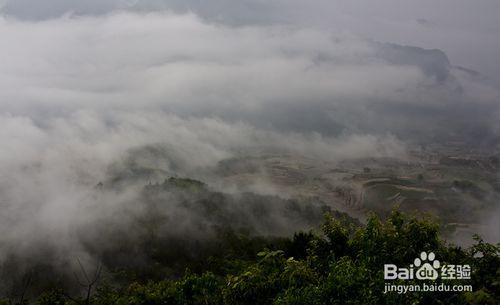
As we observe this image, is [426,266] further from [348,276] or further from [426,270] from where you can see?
[348,276]

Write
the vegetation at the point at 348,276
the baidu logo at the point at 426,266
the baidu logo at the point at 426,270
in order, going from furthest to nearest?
the baidu logo at the point at 426,266, the baidu logo at the point at 426,270, the vegetation at the point at 348,276

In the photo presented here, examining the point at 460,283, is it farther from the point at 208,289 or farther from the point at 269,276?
the point at 208,289

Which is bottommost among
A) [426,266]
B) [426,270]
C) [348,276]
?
[426,270]

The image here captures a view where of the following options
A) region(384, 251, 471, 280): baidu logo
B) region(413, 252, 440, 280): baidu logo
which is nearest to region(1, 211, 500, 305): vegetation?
region(384, 251, 471, 280): baidu logo

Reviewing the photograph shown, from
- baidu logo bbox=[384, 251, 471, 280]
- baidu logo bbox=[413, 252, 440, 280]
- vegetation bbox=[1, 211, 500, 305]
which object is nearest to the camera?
vegetation bbox=[1, 211, 500, 305]

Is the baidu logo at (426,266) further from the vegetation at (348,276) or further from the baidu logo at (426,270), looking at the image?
the vegetation at (348,276)

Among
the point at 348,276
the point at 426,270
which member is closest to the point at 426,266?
the point at 426,270

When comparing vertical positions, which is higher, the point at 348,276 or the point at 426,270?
the point at 348,276

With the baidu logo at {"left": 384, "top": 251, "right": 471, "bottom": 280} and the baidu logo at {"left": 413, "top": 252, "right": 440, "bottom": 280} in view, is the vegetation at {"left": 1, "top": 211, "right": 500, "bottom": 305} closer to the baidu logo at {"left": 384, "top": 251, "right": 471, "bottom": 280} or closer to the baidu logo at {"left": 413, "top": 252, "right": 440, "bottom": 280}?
the baidu logo at {"left": 384, "top": 251, "right": 471, "bottom": 280}

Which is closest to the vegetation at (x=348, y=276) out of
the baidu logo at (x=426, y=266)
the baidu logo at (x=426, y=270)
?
the baidu logo at (x=426, y=270)

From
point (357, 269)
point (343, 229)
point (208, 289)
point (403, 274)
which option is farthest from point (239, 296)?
point (343, 229)

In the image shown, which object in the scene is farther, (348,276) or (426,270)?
(426,270)

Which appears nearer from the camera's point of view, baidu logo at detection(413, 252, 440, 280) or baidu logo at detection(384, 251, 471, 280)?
baidu logo at detection(384, 251, 471, 280)

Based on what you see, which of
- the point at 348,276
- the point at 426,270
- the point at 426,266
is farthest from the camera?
the point at 426,266
